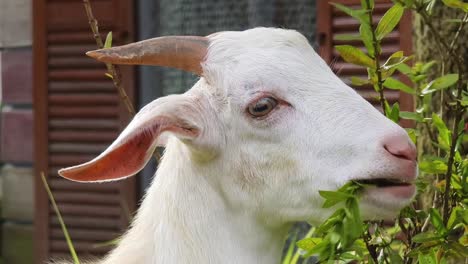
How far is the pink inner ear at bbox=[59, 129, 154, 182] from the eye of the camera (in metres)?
2.48

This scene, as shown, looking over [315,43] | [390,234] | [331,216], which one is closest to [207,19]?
[315,43]

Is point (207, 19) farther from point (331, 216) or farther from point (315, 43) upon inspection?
point (331, 216)

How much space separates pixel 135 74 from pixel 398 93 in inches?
67.5

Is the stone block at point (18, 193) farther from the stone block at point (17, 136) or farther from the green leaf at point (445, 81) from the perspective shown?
the green leaf at point (445, 81)

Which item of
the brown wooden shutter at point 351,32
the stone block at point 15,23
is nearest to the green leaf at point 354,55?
the brown wooden shutter at point 351,32

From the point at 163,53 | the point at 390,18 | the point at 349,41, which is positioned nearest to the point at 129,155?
the point at 163,53

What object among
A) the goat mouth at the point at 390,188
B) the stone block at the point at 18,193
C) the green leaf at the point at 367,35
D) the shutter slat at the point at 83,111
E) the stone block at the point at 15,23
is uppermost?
the green leaf at the point at 367,35

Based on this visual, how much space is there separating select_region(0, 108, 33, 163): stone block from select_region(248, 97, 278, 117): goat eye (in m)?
5.09

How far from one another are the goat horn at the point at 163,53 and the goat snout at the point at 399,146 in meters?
0.55

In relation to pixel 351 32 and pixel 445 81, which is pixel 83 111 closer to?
pixel 351 32

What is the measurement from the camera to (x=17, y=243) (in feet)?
24.7

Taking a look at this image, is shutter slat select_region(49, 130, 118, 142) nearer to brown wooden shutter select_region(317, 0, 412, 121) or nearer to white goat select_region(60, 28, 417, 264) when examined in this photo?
brown wooden shutter select_region(317, 0, 412, 121)

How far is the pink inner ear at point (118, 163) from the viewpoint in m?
2.48

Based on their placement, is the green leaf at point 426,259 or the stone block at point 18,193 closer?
the green leaf at point 426,259
